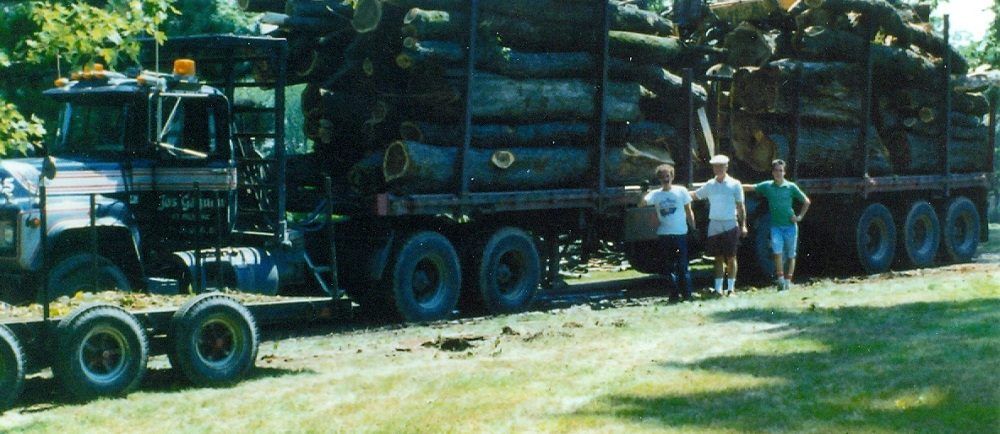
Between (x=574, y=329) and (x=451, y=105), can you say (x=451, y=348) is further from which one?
(x=451, y=105)

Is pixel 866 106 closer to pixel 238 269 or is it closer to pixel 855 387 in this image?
pixel 238 269

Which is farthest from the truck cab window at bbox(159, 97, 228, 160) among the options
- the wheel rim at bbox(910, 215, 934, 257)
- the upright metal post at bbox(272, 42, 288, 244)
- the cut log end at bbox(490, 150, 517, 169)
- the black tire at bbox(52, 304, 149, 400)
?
the wheel rim at bbox(910, 215, 934, 257)

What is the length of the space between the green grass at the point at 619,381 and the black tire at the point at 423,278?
0.92 m

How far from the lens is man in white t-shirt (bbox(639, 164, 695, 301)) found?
17672 mm

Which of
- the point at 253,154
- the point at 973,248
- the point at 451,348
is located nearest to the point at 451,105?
the point at 253,154

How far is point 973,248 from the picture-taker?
2577 cm

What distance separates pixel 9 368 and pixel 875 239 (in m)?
16.9

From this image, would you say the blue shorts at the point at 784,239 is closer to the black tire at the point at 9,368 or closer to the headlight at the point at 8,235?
the headlight at the point at 8,235

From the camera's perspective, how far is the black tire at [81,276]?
42.6 feet

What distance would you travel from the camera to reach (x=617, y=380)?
419 inches

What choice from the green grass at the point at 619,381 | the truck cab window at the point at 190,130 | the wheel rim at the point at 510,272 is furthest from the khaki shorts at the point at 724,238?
the truck cab window at the point at 190,130

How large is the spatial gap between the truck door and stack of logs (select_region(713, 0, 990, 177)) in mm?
10148

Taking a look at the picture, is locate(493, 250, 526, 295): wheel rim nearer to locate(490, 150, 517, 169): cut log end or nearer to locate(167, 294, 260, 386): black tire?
locate(490, 150, 517, 169): cut log end

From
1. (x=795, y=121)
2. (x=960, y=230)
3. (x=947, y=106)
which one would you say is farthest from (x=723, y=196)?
(x=960, y=230)
